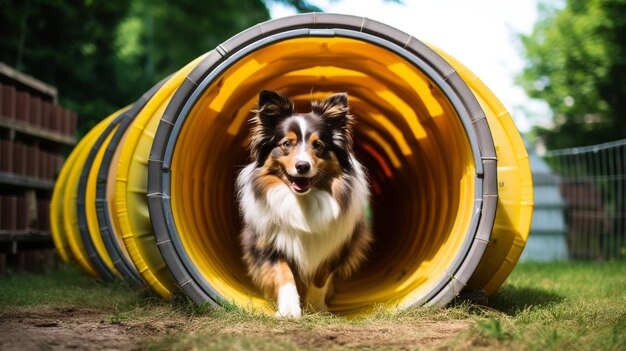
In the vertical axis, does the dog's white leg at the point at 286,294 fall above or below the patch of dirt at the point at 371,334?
above

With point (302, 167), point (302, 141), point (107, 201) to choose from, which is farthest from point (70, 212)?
point (302, 167)

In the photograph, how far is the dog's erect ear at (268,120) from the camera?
4.80 m

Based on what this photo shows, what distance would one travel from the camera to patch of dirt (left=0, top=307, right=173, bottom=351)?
10.8 feet

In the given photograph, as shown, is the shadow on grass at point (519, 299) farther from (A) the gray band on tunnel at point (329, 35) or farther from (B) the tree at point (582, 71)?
(B) the tree at point (582, 71)

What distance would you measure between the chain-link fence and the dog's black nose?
7907mm

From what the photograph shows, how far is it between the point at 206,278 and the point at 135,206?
0.83 metres

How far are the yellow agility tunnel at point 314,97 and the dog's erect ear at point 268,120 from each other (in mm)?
396

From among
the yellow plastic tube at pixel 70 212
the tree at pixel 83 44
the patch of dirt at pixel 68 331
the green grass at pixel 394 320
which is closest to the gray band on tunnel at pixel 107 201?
the green grass at pixel 394 320

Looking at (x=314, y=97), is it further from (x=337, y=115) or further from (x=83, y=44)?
(x=83, y=44)

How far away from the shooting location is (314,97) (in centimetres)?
662

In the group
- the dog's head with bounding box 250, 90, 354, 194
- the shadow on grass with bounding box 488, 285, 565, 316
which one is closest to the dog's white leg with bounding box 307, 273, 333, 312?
the dog's head with bounding box 250, 90, 354, 194

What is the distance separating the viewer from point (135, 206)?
4691 millimetres

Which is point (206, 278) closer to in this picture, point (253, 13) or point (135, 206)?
point (135, 206)

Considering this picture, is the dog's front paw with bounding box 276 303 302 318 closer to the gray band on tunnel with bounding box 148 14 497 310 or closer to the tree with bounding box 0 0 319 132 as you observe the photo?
the gray band on tunnel with bounding box 148 14 497 310
